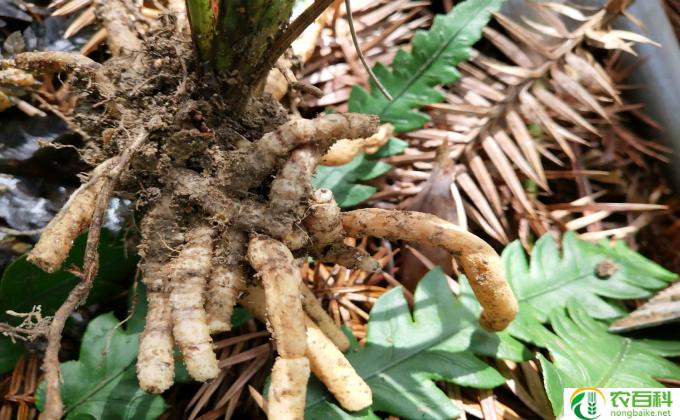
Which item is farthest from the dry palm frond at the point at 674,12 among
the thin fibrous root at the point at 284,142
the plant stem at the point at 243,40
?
the plant stem at the point at 243,40

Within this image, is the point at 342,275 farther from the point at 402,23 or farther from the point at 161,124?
the point at 402,23

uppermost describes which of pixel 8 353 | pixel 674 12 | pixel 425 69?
pixel 674 12

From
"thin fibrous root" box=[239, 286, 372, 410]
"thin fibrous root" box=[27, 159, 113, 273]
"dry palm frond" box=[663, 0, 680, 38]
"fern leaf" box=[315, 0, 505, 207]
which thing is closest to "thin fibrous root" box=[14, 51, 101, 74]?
"thin fibrous root" box=[27, 159, 113, 273]

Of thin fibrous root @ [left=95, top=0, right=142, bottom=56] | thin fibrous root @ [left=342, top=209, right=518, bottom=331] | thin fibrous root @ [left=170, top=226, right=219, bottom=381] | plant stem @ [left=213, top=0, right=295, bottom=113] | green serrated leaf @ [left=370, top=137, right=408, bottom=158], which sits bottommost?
thin fibrous root @ [left=170, top=226, right=219, bottom=381]

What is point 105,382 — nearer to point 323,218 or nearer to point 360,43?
point 323,218

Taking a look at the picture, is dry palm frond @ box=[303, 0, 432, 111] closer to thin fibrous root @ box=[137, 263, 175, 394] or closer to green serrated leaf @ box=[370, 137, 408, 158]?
green serrated leaf @ box=[370, 137, 408, 158]

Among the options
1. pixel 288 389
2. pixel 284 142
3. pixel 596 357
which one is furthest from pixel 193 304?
pixel 596 357

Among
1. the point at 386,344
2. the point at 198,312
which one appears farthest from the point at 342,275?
the point at 198,312
